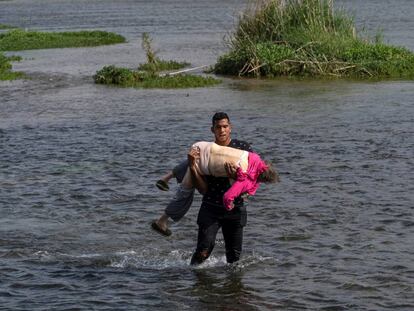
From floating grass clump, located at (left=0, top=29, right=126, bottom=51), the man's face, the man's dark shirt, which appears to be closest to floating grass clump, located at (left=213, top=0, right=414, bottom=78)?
floating grass clump, located at (left=0, top=29, right=126, bottom=51)

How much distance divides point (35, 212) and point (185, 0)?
265ft

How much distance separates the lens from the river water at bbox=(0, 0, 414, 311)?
9.06 m

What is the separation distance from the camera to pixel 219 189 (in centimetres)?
859

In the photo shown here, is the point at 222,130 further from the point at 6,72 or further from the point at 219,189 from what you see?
the point at 6,72

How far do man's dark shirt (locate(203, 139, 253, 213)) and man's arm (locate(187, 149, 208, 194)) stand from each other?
8 centimetres

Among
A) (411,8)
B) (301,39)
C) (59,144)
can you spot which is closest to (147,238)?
(59,144)

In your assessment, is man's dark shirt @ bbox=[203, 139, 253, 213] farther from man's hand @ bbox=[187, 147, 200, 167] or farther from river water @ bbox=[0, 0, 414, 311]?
river water @ bbox=[0, 0, 414, 311]

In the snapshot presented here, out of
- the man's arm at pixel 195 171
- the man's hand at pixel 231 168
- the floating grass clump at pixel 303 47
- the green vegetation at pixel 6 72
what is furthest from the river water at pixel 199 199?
the green vegetation at pixel 6 72

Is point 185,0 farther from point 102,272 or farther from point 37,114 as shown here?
point 102,272

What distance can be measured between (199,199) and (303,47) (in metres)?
14.4

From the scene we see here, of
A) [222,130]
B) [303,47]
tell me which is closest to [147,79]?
[303,47]

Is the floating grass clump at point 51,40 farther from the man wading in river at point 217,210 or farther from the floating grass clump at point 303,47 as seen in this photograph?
the man wading in river at point 217,210

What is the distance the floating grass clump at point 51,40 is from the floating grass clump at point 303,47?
600 inches

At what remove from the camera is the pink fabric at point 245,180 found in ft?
27.3
